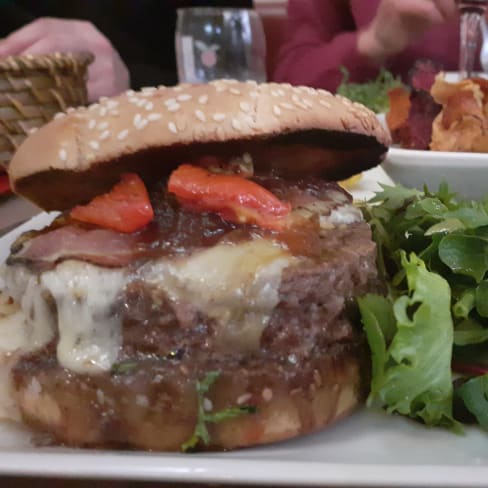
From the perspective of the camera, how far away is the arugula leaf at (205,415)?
0.87 metres

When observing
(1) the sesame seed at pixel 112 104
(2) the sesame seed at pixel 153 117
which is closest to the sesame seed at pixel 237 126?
(2) the sesame seed at pixel 153 117

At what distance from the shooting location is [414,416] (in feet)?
3.11

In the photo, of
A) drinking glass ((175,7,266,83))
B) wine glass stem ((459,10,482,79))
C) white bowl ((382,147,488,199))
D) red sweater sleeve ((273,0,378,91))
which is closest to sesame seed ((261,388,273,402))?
white bowl ((382,147,488,199))

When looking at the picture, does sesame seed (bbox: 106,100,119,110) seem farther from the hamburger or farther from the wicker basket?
the wicker basket

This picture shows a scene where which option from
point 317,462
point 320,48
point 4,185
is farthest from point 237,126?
point 320,48

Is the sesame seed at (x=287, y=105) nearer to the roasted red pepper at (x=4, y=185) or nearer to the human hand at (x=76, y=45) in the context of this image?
the roasted red pepper at (x=4, y=185)

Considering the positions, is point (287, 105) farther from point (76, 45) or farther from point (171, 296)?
point (76, 45)

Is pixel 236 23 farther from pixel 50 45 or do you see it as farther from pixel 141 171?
pixel 141 171

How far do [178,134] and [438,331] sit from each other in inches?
20.1

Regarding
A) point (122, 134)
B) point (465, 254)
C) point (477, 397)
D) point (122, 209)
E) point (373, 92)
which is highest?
point (122, 134)

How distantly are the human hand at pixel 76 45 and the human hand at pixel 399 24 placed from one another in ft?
4.84

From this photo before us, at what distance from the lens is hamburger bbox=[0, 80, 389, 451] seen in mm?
890

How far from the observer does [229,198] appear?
1.02 meters

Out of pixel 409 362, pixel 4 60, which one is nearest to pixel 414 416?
pixel 409 362
